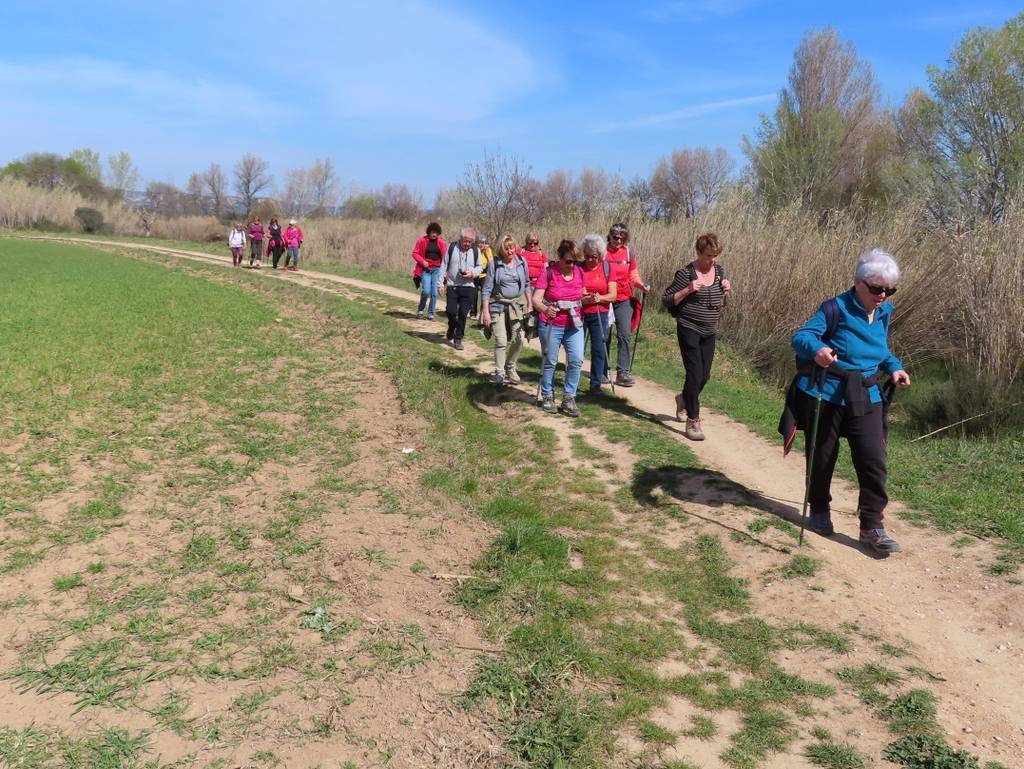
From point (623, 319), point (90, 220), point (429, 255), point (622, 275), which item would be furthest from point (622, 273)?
point (90, 220)

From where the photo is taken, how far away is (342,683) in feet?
12.8

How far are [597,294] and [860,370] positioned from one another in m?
3.99

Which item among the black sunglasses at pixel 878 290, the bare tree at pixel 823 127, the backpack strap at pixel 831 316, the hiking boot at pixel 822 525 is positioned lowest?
the hiking boot at pixel 822 525

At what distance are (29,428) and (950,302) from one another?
12143mm

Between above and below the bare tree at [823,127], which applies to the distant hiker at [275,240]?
below

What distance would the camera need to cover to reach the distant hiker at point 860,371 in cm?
481

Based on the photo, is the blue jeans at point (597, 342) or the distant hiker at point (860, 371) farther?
the blue jeans at point (597, 342)

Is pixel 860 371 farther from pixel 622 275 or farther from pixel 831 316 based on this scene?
pixel 622 275

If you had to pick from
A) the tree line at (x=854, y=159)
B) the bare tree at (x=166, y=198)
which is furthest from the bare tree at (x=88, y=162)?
the tree line at (x=854, y=159)

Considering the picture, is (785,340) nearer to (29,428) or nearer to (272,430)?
(272,430)

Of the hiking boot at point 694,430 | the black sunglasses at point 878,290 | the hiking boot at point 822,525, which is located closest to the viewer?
the black sunglasses at point 878,290

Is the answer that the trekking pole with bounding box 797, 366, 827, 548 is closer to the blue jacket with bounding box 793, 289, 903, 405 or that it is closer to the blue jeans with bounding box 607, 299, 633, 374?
the blue jacket with bounding box 793, 289, 903, 405

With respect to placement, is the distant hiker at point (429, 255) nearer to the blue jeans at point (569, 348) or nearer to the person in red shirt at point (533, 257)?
the person in red shirt at point (533, 257)

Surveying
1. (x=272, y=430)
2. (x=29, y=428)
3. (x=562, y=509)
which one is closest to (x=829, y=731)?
(x=562, y=509)
